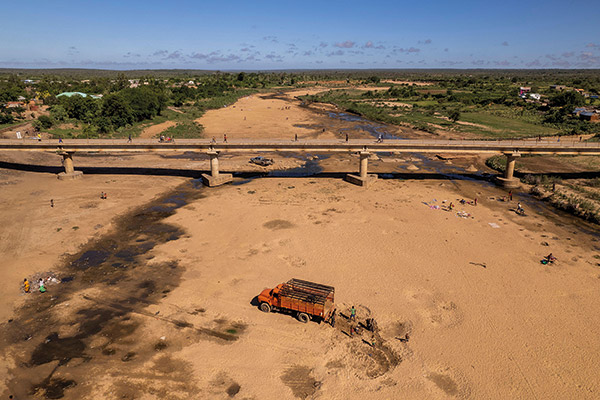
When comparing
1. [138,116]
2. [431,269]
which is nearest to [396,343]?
[431,269]

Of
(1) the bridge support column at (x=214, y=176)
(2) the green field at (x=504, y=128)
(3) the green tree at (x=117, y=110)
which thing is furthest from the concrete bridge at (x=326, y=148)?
(3) the green tree at (x=117, y=110)

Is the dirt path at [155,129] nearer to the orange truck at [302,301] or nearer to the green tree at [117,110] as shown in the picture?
the green tree at [117,110]

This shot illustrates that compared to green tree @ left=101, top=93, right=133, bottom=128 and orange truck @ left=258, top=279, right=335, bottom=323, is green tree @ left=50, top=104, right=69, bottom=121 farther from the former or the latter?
orange truck @ left=258, top=279, right=335, bottom=323

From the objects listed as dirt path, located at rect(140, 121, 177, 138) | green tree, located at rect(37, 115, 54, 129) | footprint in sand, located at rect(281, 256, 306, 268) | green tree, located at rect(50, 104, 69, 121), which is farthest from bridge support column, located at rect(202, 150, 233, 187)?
green tree, located at rect(50, 104, 69, 121)

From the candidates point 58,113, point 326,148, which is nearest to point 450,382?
point 326,148

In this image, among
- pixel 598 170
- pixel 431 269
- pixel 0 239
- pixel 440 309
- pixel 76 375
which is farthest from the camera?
pixel 598 170

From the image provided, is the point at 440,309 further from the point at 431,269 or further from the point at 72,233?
the point at 72,233
